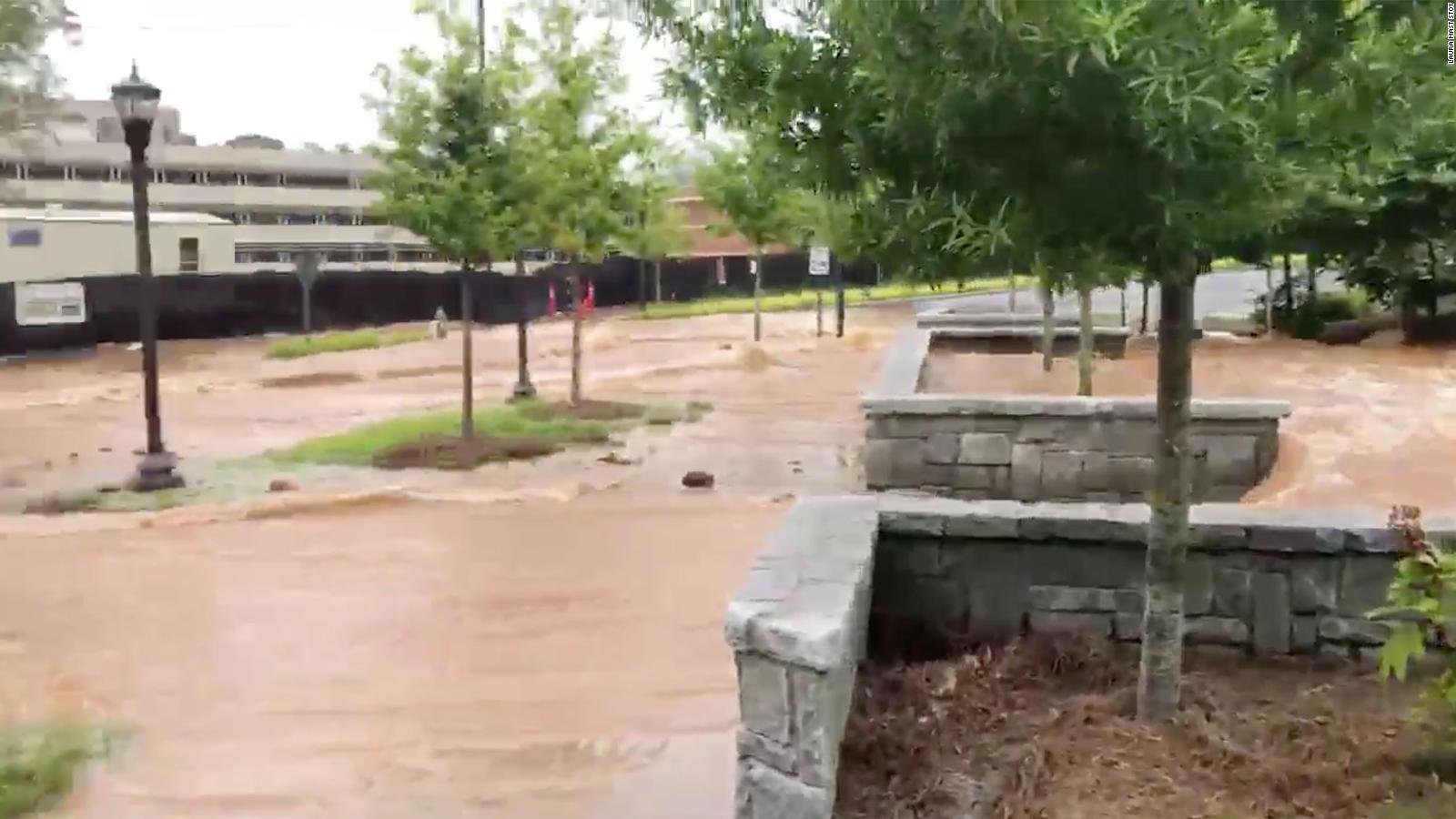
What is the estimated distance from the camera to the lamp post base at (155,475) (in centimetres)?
1277

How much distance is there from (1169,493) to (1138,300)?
27.5 meters

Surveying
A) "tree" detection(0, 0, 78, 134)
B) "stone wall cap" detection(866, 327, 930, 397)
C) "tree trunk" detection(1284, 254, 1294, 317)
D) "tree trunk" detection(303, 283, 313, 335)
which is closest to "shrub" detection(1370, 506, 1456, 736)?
"stone wall cap" detection(866, 327, 930, 397)

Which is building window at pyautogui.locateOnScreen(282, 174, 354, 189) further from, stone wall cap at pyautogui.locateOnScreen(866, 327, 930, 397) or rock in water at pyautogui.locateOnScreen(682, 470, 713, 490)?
rock in water at pyautogui.locateOnScreen(682, 470, 713, 490)

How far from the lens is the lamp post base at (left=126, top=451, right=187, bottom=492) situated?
12.8 metres

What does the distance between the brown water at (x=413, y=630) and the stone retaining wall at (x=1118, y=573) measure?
1.10 meters

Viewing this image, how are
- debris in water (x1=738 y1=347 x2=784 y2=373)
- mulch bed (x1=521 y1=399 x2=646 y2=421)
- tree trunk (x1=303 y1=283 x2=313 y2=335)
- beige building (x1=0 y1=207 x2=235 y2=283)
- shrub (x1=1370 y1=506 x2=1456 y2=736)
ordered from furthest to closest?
A: tree trunk (x1=303 y1=283 x2=313 y2=335) → beige building (x1=0 y1=207 x2=235 y2=283) → debris in water (x1=738 y1=347 x2=784 y2=373) → mulch bed (x1=521 y1=399 x2=646 y2=421) → shrub (x1=1370 y1=506 x2=1456 y2=736)

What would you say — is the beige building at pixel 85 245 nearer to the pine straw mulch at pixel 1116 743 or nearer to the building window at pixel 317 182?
the building window at pixel 317 182

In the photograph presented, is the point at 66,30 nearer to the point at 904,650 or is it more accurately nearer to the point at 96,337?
the point at 904,650

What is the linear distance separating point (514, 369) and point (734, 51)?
70.7 ft

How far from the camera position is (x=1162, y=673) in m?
4.20

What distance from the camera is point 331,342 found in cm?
2972

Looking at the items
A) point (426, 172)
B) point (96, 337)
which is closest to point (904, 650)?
point (426, 172)

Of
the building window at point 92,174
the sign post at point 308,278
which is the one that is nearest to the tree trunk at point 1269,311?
the sign post at point 308,278

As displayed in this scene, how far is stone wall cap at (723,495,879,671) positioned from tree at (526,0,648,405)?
1180 cm
